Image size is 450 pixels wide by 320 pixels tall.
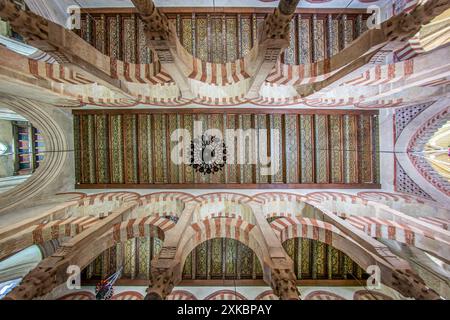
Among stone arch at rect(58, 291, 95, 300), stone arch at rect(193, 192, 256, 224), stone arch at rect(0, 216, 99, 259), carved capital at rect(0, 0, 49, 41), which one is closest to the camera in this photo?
carved capital at rect(0, 0, 49, 41)

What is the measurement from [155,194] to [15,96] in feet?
11.7

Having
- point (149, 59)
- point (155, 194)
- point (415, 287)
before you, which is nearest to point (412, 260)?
point (415, 287)

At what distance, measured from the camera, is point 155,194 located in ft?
18.3

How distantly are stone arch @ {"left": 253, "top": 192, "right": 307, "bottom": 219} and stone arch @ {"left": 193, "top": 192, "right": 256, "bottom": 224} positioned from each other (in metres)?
0.38

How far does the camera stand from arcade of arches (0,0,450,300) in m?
Answer: 3.64

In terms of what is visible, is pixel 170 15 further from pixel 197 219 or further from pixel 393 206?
pixel 393 206

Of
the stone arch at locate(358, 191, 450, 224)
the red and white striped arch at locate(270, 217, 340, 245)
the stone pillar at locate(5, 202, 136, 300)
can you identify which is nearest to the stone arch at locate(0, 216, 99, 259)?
the stone pillar at locate(5, 202, 136, 300)

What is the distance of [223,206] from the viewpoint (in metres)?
5.31

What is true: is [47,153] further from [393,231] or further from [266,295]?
[393,231]

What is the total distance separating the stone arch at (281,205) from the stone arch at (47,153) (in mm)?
4841

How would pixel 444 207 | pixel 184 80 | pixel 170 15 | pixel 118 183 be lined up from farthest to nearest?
pixel 118 183, pixel 170 15, pixel 444 207, pixel 184 80

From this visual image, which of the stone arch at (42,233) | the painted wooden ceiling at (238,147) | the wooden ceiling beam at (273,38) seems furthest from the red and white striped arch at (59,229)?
the wooden ceiling beam at (273,38)

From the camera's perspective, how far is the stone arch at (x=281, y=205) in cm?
523

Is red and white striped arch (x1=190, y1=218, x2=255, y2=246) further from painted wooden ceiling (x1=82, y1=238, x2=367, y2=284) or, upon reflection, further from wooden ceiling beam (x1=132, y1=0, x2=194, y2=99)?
wooden ceiling beam (x1=132, y1=0, x2=194, y2=99)
